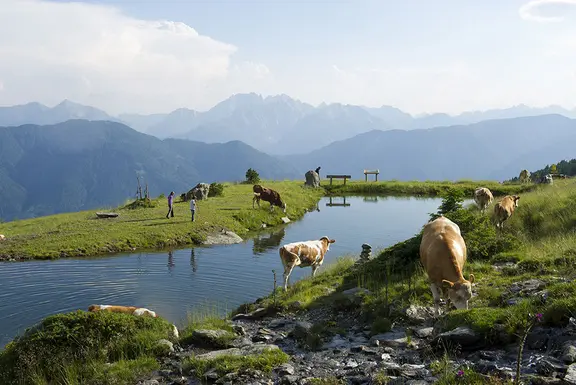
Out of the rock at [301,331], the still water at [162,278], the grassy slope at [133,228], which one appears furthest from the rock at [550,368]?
the grassy slope at [133,228]

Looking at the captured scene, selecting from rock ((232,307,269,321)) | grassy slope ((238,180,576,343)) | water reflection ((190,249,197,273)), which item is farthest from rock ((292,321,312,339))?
water reflection ((190,249,197,273))

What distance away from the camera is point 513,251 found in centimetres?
1720

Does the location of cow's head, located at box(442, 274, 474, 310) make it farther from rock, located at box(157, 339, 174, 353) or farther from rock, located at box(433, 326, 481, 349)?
rock, located at box(157, 339, 174, 353)

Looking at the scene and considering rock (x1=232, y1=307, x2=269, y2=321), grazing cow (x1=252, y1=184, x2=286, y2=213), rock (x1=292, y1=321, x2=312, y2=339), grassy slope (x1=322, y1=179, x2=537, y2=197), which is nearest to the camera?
rock (x1=292, y1=321, x2=312, y2=339)

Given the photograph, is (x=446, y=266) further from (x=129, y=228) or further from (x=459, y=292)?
(x=129, y=228)

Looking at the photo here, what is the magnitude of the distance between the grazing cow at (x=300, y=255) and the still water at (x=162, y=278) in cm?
161

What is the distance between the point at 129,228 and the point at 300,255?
1772cm

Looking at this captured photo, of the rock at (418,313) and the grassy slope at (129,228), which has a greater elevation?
the grassy slope at (129,228)

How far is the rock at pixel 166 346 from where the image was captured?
1146 cm

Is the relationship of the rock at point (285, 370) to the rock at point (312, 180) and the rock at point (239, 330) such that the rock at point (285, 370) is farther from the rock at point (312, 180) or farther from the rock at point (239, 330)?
the rock at point (312, 180)

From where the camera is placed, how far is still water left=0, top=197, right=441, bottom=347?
19516mm

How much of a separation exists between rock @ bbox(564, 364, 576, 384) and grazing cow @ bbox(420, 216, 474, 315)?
13.2 feet

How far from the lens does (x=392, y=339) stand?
11.1 metres

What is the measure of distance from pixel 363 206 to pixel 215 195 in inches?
633
